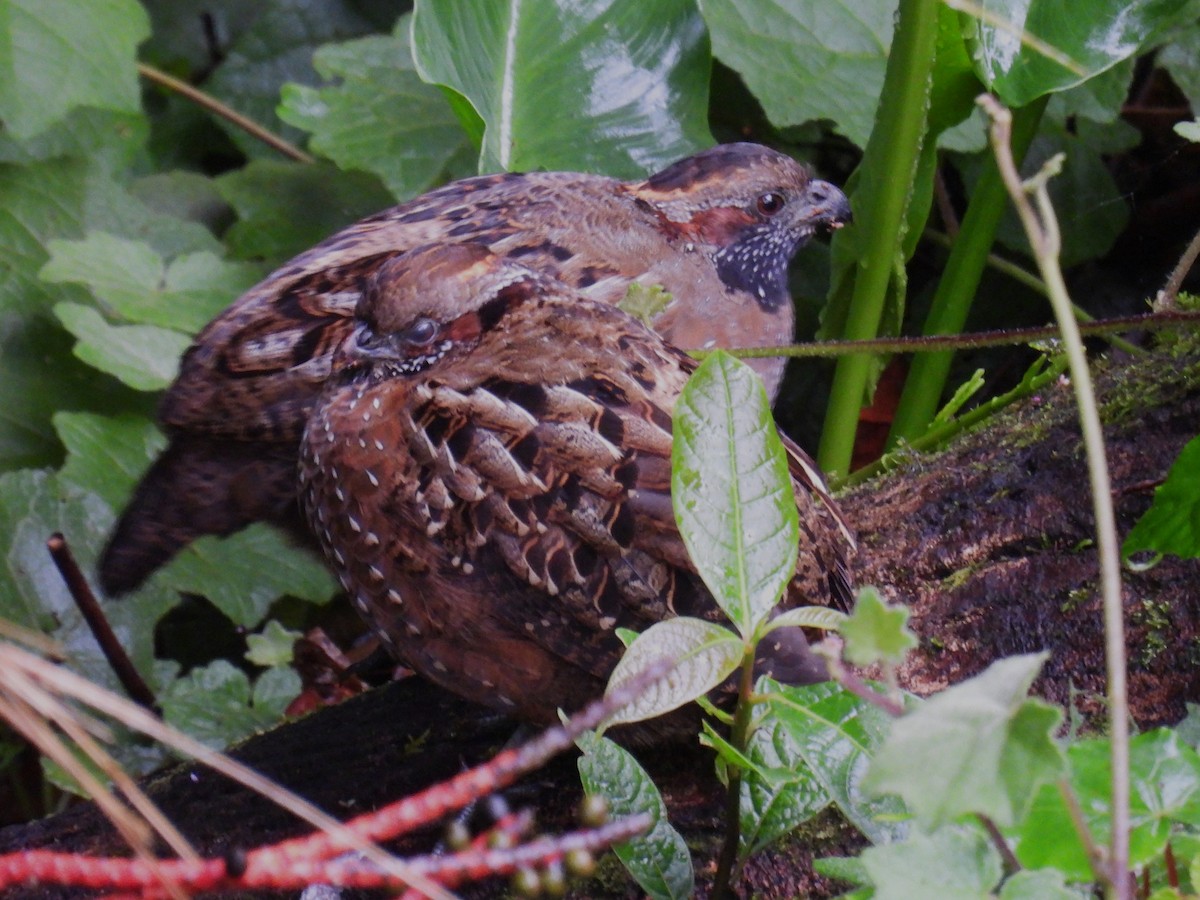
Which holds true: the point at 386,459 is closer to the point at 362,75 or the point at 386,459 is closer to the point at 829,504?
the point at 829,504

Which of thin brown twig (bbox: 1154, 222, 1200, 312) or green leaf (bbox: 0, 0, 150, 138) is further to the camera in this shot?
green leaf (bbox: 0, 0, 150, 138)

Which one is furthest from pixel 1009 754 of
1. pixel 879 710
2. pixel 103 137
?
pixel 103 137

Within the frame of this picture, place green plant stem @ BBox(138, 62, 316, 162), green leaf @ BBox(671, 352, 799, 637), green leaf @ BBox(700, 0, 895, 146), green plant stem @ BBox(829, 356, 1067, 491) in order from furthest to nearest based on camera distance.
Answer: green plant stem @ BBox(138, 62, 316, 162) → green leaf @ BBox(700, 0, 895, 146) → green plant stem @ BBox(829, 356, 1067, 491) → green leaf @ BBox(671, 352, 799, 637)

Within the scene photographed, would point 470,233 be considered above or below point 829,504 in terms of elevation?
above

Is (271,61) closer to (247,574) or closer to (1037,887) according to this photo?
(247,574)

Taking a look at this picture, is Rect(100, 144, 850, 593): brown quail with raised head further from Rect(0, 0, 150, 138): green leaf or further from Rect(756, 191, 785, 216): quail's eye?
Rect(0, 0, 150, 138): green leaf

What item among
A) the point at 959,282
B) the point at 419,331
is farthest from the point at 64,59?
the point at 959,282

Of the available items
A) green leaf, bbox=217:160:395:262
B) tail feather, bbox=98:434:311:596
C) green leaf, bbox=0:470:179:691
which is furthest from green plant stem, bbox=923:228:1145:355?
green leaf, bbox=0:470:179:691
